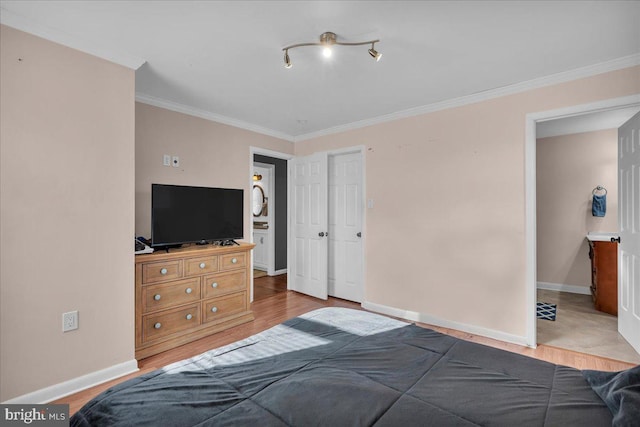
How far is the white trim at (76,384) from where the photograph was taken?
1.93m

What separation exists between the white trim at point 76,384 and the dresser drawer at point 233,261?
44.8 inches

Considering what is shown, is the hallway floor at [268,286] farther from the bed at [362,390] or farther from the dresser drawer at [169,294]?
the bed at [362,390]

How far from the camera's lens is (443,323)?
10.8 feet

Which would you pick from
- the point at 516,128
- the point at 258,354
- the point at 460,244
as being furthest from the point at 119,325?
the point at 516,128

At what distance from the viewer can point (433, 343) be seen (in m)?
1.42

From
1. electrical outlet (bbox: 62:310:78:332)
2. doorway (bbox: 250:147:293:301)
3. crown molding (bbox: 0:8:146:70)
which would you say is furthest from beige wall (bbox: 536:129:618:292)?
electrical outlet (bbox: 62:310:78:332)

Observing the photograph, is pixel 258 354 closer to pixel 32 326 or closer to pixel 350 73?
pixel 32 326

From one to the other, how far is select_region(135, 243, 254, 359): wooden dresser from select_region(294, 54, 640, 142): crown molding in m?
2.21

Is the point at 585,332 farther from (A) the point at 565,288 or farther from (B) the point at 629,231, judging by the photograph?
(A) the point at 565,288

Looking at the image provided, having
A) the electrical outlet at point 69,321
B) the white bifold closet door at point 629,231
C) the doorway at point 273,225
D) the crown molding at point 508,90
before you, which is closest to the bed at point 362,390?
the electrical outlet at point 69,321

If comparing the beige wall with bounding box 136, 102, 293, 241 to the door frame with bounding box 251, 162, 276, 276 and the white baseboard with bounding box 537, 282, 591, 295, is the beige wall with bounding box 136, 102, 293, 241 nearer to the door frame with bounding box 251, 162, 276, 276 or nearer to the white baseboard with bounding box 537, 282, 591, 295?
the door frame with bounding box 251, 162, 276, 276

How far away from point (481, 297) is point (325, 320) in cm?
211

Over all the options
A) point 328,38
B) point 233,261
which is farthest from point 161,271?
point 328,38

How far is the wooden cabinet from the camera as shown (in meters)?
3.62
